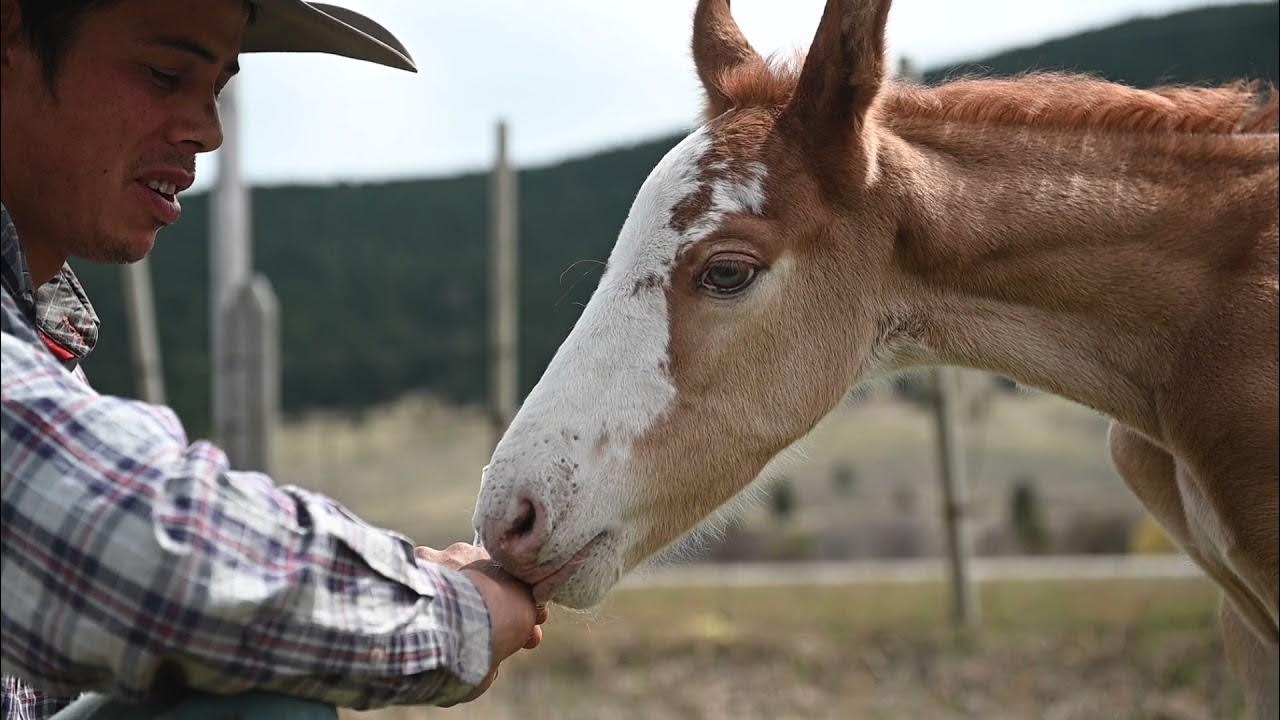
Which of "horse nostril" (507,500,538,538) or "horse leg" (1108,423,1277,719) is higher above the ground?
"horse nostril" (507,500,538,538)

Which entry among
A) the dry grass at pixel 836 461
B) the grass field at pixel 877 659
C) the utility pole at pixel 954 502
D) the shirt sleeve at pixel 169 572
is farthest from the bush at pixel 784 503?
the shirt sleeve at pixel 169 572

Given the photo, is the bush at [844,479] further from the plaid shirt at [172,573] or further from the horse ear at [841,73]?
the plaid shirt at [172,573]

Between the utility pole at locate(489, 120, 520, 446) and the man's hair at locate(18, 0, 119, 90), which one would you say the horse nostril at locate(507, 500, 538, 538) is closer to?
the man's hair at locate(18, 0, 119, 90)

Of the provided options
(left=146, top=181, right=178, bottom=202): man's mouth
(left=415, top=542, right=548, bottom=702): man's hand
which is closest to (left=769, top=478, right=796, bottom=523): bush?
(left=415, top=542, right=548, bottom=702): man's hand

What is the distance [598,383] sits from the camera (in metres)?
2.31

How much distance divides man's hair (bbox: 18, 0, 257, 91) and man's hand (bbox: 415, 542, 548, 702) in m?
0.98

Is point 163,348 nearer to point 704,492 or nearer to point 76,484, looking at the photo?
point 704,492

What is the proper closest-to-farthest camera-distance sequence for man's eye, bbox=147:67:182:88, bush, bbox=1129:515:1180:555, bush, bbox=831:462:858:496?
man's eye, bbox=147:67:182:88, bush, bbox=1129:515:1180:555, bush, bbox=831:462:858:496

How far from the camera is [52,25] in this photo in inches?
72.2

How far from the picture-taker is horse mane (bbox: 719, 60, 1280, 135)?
98.7 inches

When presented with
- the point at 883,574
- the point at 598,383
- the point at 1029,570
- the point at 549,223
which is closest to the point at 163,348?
the point at 549,223

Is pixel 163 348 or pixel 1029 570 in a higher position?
pixel 163 348

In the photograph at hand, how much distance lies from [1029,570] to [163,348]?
499 centimetres

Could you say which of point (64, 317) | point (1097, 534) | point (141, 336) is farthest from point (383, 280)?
point (64, 317)
